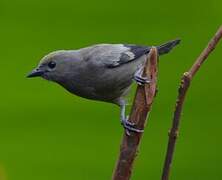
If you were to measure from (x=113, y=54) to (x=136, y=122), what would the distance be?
28.3 inches

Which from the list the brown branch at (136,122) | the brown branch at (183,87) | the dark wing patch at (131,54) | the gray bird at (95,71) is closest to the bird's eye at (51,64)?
the gray bird at (95,71)

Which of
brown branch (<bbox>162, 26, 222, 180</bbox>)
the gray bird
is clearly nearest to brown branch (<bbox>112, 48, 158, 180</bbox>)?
brown branch (<bbox>162, 26, 222, 180</bbox>)

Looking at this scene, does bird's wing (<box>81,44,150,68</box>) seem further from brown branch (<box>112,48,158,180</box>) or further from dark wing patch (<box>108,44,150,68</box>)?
brown branch (<box>112,48,158,180</box>)

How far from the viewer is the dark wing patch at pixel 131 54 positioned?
192 cm

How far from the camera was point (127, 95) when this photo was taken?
190 centimetres

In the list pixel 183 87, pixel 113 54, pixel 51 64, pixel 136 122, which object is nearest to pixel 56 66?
pixel 51 64

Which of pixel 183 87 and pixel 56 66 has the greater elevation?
pixel 56 66

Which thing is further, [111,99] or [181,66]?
[181,66]

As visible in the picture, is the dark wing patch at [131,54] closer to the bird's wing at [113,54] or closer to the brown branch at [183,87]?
the bird's wing at [113,54]

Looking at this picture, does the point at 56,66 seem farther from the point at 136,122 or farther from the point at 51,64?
the point at 136,122

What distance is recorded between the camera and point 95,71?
187 cm

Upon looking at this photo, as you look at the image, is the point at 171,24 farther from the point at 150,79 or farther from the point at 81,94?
the point at 150,79

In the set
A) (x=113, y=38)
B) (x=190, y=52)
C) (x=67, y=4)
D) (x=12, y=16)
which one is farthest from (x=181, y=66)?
(x=12, y=16)

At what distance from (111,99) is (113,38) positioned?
0.66 m
